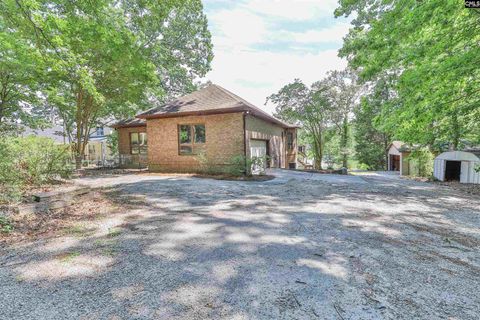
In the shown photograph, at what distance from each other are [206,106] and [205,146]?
2.08 meters

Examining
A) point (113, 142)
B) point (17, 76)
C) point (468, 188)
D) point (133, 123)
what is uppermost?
point (17, 76)

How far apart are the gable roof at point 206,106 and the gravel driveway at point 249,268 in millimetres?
7641

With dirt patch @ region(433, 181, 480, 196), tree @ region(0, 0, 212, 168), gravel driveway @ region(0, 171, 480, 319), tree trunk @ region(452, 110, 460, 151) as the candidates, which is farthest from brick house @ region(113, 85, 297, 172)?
tree trunk @ region(452, 110, 460, 151)

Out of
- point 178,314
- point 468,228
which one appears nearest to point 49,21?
point 178,314

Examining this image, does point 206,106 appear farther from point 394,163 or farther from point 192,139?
point 394,163

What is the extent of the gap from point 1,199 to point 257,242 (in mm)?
5163

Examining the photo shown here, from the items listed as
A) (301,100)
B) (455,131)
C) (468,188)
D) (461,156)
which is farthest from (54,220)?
(301,100)

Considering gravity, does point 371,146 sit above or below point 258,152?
above

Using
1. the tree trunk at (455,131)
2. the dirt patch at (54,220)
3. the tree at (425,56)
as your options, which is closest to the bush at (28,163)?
the dirt patch at (54,220)

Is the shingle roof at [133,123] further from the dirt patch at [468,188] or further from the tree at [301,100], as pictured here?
the dirt patch at [468,188]

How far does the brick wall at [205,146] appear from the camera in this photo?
11945 millimetres

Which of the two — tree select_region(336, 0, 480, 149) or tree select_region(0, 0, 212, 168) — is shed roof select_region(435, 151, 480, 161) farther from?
tree select_region(0, 0, 212, 168)

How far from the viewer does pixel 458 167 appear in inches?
558

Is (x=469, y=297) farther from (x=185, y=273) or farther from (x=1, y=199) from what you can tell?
(x=1, y=199)
